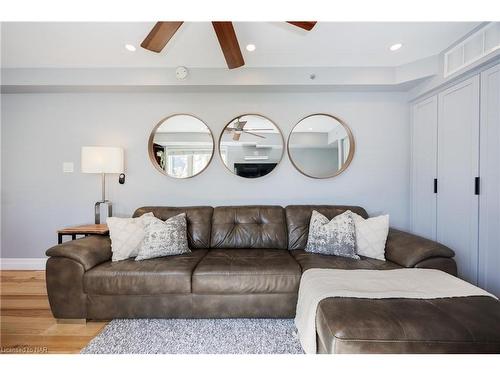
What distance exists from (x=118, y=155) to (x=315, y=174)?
2.30 m

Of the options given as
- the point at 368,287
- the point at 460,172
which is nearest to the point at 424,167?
the point at 460,172

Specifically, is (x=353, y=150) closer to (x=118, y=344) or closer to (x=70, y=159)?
(x=118, y=344)

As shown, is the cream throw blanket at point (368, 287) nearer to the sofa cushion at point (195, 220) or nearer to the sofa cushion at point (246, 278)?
the sofa cushion at point (246, 278)

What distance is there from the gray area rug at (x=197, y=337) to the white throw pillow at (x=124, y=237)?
52cm

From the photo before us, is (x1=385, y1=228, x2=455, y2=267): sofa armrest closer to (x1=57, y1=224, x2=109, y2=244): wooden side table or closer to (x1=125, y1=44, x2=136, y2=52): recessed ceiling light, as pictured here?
(x1=57, y1=224, x2=109, y2=244): wooden side table

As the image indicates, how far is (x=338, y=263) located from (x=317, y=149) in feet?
4.69

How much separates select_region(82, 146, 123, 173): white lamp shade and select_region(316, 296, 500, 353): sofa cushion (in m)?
2.49

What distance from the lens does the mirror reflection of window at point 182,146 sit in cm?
281

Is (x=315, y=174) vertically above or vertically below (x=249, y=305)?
above

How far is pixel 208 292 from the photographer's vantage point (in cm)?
180

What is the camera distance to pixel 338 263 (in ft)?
6.20

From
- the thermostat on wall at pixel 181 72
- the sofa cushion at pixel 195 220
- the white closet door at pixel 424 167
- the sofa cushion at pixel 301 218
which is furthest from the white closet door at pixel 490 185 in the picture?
the thermostat on wall at pixel 181 72
